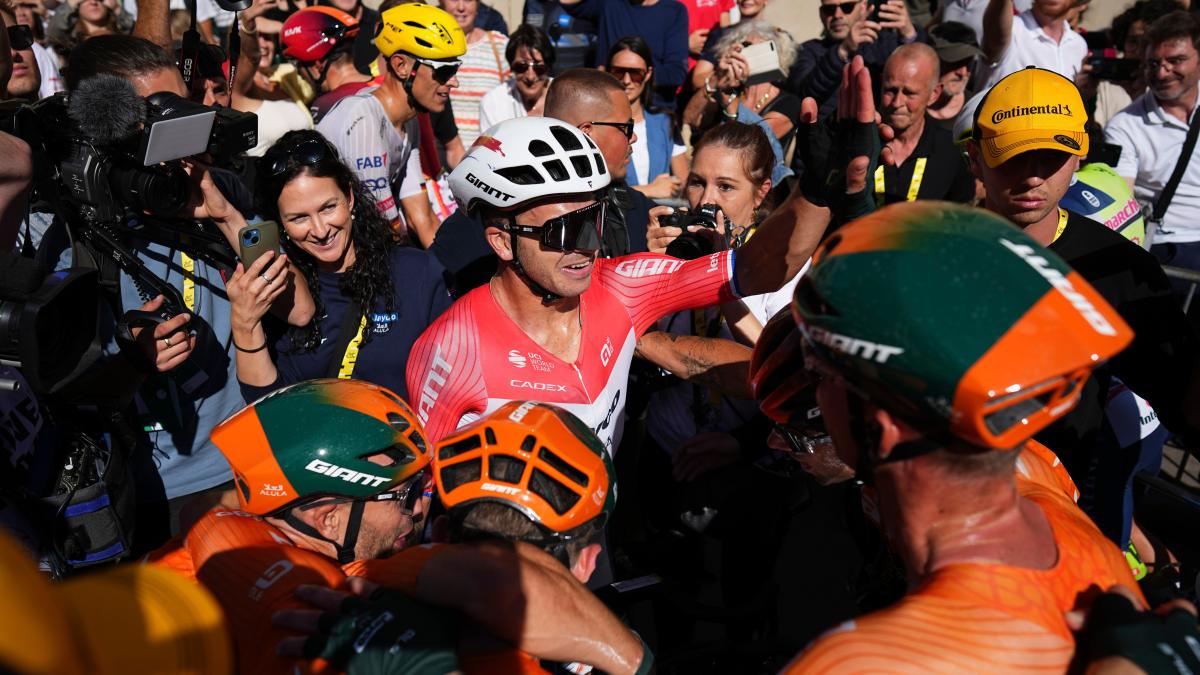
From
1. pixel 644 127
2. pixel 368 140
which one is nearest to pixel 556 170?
pixel 368 140

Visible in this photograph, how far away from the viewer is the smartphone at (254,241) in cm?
333

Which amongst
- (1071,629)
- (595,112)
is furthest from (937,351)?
(595,112)

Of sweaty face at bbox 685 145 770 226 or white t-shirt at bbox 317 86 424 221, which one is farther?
white t-shirt at bbox 317 86 424 221

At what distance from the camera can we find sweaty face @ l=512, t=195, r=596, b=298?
3217 mm

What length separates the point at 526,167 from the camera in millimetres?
3145

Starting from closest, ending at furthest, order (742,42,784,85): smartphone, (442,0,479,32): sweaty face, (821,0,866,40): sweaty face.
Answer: (742,42,784,85): smartphone → (821,0,866,40): sweaty face → (442,0,479,32): sweaty face

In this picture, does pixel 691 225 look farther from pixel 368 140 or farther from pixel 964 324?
pixel 964 324

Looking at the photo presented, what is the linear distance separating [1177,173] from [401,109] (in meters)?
5.56

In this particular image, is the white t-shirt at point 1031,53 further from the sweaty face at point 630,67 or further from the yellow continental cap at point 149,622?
the yellow continental cap at point 149,622

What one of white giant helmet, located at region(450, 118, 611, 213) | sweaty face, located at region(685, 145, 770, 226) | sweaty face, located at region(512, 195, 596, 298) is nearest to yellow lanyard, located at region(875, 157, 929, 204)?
sweaty face, located at region(685, 145, 770, 226)

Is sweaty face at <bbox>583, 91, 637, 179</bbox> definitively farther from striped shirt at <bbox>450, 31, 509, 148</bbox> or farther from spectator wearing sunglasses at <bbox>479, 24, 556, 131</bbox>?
striped shirt at <bbox>450, 31, 509, 148</bbox>

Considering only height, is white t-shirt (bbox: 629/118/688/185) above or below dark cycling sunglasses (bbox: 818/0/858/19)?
below

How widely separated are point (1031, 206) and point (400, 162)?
152 inches

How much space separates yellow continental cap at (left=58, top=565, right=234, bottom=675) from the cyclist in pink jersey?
1503 mm
